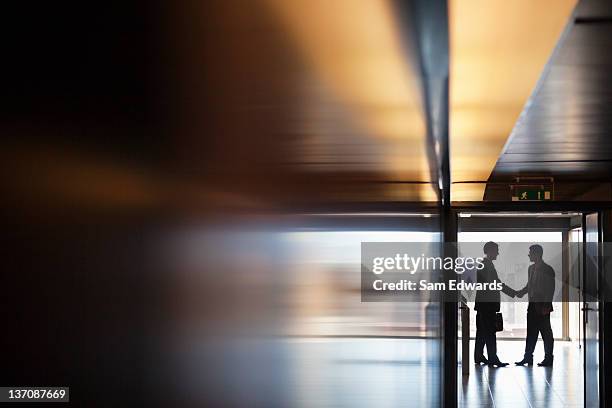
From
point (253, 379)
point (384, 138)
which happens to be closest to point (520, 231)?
point (384, 138)

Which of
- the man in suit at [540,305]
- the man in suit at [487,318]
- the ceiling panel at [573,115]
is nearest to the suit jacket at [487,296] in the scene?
the man in suit at [487,318]

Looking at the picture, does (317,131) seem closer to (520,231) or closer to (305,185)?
(305,185)

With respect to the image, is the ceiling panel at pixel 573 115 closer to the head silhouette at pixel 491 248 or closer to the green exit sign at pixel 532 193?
the green exit sign at pixel 532 193

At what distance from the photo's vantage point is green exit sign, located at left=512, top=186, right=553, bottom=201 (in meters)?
4.86

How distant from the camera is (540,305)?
29.4ft

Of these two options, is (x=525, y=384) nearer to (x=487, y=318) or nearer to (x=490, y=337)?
(x=490, y=337)

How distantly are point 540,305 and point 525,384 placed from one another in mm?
1341

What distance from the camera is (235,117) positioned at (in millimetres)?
314

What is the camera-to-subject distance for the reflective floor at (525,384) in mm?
6957

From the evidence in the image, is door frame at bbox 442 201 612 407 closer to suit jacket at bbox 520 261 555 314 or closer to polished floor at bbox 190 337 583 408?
polished floor at bbox 190 337 583 408

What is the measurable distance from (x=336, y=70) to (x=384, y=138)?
22.7 inches

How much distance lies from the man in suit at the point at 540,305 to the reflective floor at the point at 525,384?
203 mm

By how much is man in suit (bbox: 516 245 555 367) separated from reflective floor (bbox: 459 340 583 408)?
0.20m

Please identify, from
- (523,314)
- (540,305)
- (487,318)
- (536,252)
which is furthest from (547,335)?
(523,314)
